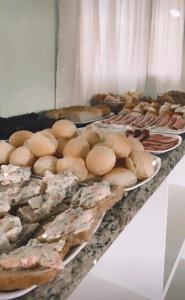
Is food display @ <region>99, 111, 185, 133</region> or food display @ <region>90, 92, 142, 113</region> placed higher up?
food display @ <region>90, 92, 142, 113</region>

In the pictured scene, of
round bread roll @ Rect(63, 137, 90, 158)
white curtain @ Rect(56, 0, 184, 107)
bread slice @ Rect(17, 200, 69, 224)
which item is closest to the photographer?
bread slice @ Rect(17, 200, 69, 224)

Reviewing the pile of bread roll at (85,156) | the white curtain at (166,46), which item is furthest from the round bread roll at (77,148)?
the white curtain at (166,46)

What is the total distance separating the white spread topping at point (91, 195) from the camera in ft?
1.92

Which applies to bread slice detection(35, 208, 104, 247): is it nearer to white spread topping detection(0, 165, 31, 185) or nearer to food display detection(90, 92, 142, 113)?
white spread topping detection(0, 165, 31, 185)

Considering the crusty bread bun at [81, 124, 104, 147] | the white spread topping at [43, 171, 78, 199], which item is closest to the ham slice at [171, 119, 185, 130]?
the crusty bread bun at [81, 124, 104, 147]

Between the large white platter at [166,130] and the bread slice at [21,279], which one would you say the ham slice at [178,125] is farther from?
the bread slice at [21,279]

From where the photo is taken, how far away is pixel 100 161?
73 cm

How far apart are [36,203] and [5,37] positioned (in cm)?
97

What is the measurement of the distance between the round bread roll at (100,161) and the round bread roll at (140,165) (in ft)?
0.15

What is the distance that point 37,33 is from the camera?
153 centimetres

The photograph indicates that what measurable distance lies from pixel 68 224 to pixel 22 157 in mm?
308

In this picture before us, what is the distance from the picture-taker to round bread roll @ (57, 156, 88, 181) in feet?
2.38

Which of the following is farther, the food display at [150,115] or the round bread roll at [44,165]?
the food display at [150,115]

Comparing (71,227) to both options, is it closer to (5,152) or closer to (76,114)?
(5,152)
